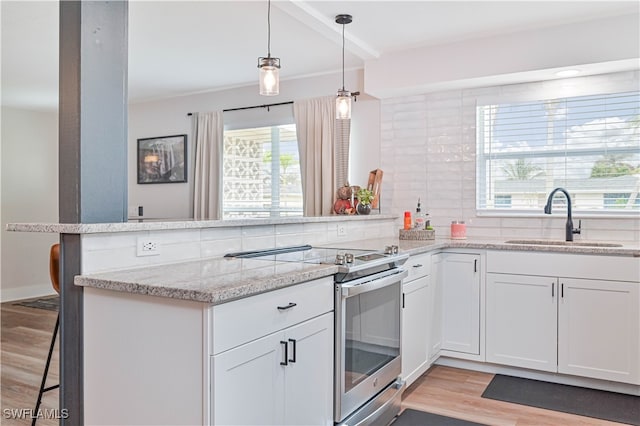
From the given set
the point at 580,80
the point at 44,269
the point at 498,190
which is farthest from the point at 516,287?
the point at 44,269

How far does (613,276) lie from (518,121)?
1.47 meters

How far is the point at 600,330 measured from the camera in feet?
9.82

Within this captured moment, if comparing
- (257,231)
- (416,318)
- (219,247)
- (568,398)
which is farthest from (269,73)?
(568,398)

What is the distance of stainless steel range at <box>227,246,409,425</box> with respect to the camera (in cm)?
213

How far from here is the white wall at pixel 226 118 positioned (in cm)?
453

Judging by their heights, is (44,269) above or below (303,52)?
below

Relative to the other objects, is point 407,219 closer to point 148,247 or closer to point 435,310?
point 435,310

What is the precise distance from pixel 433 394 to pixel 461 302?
72cm

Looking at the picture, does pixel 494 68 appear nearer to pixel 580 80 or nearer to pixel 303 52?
pixel 580 80

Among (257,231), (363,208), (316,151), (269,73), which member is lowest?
(257,231)

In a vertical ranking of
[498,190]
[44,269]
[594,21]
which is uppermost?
[594,21]

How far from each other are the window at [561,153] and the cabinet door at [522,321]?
0.85 meters

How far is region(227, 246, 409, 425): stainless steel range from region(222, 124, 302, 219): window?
7.43 feet

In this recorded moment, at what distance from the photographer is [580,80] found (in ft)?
11.8
